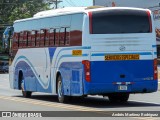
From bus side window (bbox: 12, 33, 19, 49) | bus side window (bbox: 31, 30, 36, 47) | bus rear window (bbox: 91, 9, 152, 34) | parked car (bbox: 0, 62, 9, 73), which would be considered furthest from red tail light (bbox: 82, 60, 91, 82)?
parked car (bbox: 0, 62, 9, 73)

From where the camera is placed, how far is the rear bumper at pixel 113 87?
20594mm

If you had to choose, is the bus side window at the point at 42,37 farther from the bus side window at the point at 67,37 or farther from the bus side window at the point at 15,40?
the bus side window at the point at 15,40

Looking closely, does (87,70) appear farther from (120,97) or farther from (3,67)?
(3,67)

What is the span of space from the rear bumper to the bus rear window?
1722 millimetres

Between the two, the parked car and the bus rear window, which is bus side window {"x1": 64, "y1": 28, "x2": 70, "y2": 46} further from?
the parked car

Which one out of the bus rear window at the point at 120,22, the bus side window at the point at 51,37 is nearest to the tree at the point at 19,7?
the bus side window at the point at 51,37

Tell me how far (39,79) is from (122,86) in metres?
5.29

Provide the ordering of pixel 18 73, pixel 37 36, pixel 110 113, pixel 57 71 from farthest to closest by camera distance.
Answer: pixel 18 73 → pixel 37 36 → pixel 57 71 → pixel 110 113

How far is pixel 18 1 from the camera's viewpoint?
91750mm

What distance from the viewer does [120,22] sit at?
2111cm

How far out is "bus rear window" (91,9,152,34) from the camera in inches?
822

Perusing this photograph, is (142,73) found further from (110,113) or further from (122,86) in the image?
(110,113)

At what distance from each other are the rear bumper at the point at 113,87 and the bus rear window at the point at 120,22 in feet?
5.65

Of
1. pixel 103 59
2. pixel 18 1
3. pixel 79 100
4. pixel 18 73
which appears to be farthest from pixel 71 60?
pixel 18 1
